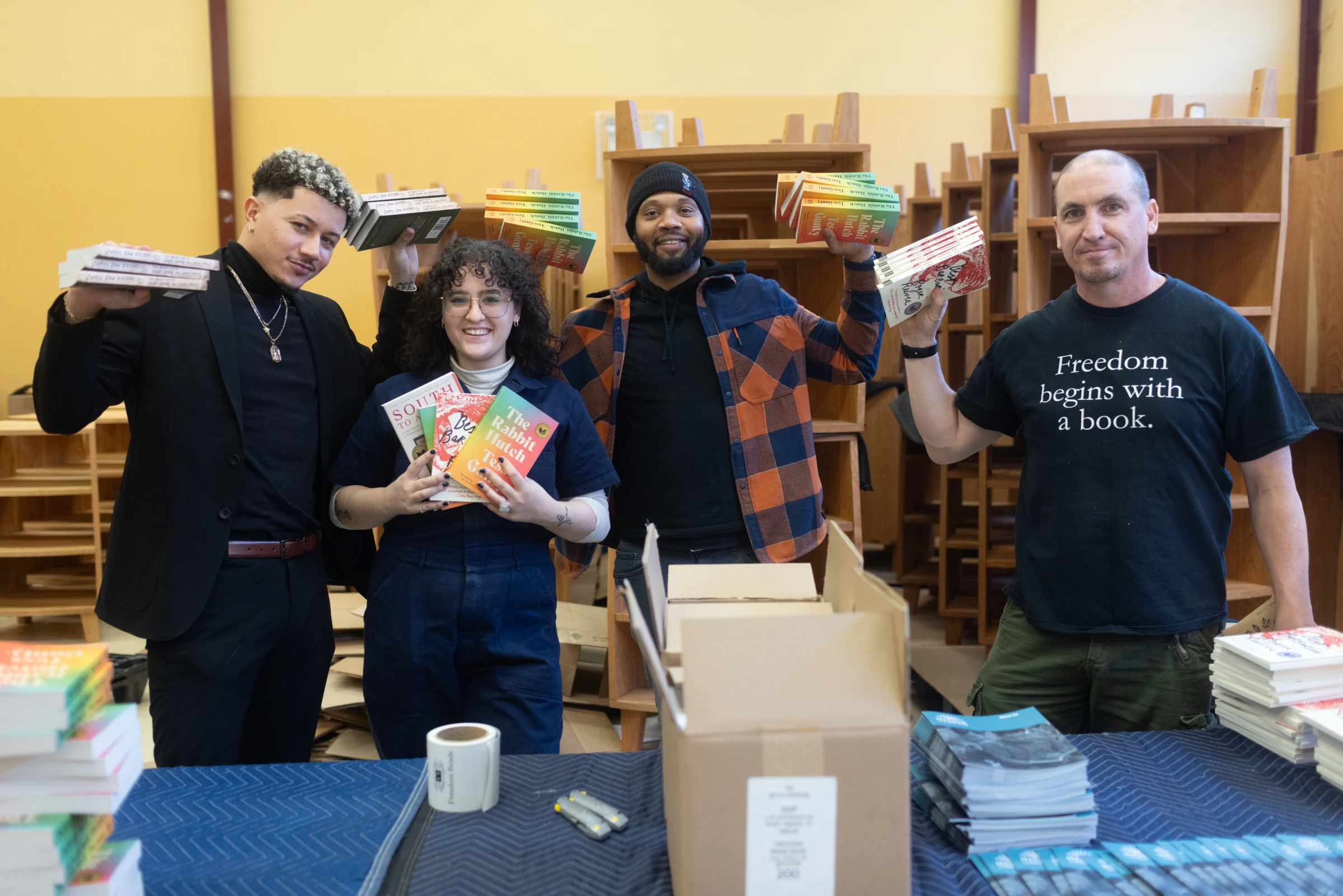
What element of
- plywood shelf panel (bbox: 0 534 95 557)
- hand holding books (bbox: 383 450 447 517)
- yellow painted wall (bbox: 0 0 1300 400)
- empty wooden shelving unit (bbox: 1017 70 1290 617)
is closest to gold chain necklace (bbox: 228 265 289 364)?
hand holding books (bbox: 383 450 447 517)

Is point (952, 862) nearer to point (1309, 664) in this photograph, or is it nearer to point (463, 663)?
point (1309, 664)

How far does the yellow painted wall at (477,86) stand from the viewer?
18.5 feet

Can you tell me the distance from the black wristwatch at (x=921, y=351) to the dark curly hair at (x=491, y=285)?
2.55 ft

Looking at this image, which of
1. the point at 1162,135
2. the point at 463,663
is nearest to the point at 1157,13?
the point at 1162,135

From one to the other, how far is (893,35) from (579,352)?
4.43m

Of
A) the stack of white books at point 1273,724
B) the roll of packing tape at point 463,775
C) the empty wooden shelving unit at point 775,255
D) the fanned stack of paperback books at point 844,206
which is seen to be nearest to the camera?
the roll of packing tape at point 463,775

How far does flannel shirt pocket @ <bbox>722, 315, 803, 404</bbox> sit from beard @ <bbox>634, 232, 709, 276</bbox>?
0.21 metres

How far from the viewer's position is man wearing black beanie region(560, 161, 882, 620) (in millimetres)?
2379

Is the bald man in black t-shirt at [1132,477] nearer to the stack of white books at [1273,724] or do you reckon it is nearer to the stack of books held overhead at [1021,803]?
the stack of white books at [1273,724]

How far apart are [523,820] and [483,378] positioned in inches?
37.8

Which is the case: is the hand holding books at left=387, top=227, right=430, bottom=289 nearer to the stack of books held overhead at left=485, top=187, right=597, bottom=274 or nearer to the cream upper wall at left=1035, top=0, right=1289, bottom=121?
the stack of books held overhead at left=485, top=187, right=597, bottom=274

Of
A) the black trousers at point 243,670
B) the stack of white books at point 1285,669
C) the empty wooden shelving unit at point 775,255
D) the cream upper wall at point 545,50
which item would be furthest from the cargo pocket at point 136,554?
the cream upper wall at point 545,50

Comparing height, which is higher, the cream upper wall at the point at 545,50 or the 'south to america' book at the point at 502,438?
the cream upper wall at the point at 545,50

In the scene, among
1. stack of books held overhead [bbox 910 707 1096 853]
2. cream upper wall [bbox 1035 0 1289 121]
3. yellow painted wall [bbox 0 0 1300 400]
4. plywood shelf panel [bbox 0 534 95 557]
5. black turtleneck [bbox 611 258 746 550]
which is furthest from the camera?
cream upper wall [bbox 1035 0 1289 121]
